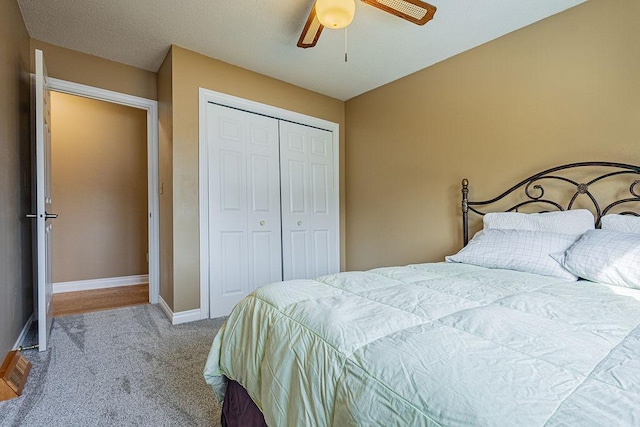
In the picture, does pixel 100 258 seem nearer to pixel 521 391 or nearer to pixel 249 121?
pixel 249 121

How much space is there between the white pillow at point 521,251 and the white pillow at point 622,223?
0.19 meters

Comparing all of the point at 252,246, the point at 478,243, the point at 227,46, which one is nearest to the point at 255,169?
the point at 252,246

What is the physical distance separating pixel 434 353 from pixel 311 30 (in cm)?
238

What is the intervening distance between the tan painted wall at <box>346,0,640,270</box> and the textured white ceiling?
0.69 feet

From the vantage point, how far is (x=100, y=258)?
13.2ft

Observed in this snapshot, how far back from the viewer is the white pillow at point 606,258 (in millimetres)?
1410

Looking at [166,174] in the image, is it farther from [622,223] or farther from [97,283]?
[622,223]

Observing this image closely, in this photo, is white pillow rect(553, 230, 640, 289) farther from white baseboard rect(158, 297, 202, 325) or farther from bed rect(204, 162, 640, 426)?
white baseboard rect(158, 297, 202, 325)

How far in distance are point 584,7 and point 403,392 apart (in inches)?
110

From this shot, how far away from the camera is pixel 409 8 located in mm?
1911

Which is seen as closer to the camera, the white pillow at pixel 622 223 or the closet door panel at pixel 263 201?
the white pillow at pixel 622 223

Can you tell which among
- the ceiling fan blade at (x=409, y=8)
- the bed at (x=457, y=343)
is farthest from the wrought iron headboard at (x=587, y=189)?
the ceiling fan blade at (x=409, y=8)

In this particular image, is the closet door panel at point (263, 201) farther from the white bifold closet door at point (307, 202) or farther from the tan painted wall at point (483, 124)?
the tan painted wall at point (483, 124)

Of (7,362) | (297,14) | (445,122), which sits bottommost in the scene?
(7,362)
